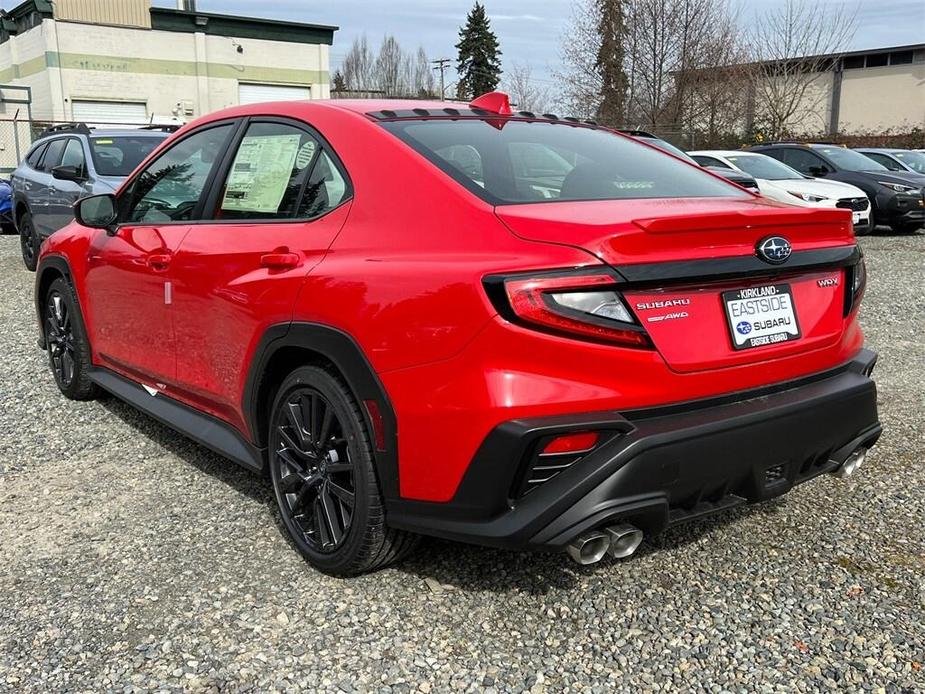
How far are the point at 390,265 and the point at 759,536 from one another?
5.72 feet

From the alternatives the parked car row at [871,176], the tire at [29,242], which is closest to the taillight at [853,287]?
the tire at [29,242]

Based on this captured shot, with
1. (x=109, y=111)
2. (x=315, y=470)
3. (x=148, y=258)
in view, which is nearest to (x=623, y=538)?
(x=315, y=470)

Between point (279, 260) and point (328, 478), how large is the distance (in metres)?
0.76

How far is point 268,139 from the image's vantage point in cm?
336

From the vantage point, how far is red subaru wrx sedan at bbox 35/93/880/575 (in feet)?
7.53

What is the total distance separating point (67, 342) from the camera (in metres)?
5.01

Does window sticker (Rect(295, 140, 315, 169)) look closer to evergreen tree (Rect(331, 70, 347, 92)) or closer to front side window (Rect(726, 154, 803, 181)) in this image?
front side window (Rect(726, 154, 803, 181))

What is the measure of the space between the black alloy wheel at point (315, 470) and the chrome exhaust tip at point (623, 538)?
2.69ft

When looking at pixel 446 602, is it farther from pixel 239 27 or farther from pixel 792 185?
pixel 239 27

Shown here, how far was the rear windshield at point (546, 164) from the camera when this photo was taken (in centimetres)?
276

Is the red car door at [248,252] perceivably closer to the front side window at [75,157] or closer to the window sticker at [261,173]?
the window sticker at [261,173]

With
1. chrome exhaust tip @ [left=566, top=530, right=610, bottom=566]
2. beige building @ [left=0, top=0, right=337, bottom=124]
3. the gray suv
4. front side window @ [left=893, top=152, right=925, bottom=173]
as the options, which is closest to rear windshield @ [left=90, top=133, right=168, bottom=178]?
the gray suv

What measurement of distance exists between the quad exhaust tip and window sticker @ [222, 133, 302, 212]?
5.43 feet

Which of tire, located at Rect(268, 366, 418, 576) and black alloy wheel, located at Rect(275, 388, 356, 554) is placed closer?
tire, located at Rect(268, 366, 418, 576)
